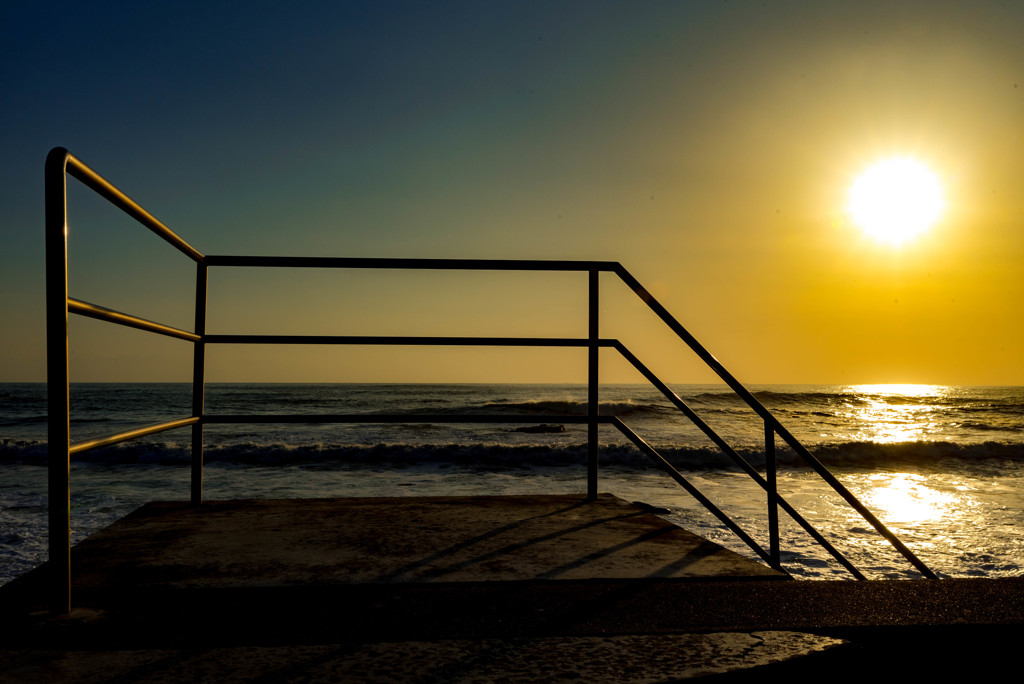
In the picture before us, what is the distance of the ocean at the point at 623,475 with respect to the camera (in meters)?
6.78

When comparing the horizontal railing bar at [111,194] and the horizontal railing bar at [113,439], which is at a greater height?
the horizontal railing bar at [111,194]

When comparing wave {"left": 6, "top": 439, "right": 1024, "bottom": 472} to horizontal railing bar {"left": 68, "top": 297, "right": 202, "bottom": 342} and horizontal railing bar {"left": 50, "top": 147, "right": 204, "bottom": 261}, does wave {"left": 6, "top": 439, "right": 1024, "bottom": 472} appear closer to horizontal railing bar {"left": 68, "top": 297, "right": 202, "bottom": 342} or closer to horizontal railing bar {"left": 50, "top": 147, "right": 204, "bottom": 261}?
horizontal railing bar {"left": 68, "top": 297, "right": 202, "bottom": 342}

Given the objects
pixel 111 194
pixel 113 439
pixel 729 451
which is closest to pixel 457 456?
pixel 729 451

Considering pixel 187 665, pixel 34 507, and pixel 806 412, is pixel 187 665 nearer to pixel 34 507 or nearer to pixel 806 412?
pixel 34 507

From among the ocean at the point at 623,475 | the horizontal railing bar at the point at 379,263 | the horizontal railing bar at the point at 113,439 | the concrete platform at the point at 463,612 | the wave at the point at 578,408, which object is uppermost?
the horizontal railing bar at the point at 379,263

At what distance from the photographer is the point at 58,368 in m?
1.43

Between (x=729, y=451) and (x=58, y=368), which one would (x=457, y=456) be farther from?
(x=58, y=368)

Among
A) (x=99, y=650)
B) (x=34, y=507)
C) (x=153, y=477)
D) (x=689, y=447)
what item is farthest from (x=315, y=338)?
(x=689, y=447)

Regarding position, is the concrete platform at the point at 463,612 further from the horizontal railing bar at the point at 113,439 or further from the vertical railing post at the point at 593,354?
the vertical railing post at the point at 593,354

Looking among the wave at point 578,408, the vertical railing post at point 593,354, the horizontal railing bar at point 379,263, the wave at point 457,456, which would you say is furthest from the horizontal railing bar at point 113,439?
the wave at point 578,408

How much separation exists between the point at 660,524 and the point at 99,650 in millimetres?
1787

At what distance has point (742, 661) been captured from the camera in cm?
117

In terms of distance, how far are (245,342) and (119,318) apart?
37.3 inches

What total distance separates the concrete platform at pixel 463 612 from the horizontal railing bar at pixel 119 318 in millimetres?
628
